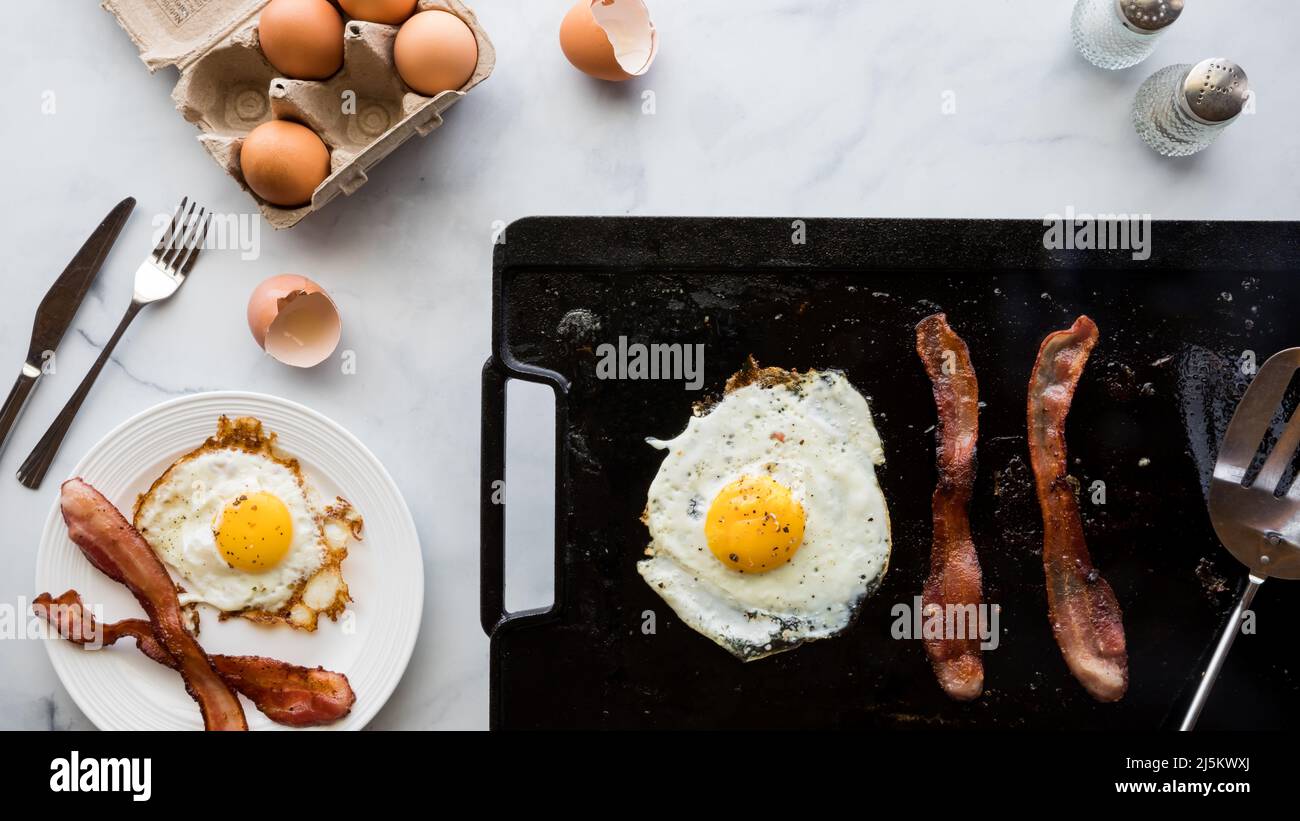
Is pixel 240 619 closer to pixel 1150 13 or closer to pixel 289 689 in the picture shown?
pixel 289 689

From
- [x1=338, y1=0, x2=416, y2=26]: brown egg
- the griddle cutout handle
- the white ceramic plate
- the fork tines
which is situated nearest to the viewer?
the griddle cutout handle

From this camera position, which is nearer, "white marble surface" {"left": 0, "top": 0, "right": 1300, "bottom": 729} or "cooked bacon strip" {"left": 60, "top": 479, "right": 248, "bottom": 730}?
"cooked bacon strip" {"left": 60, "top": 479, "right": 248, "bottom": 730}

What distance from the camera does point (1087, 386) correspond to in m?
2.34

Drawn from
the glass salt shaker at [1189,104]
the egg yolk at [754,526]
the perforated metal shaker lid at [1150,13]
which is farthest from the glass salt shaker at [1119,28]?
the egg yolk at [754,526]

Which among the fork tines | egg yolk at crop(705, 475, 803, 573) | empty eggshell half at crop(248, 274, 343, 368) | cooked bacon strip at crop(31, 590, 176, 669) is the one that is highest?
the fork tines

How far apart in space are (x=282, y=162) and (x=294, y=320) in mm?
416

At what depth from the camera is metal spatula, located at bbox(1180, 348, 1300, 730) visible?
2295mm

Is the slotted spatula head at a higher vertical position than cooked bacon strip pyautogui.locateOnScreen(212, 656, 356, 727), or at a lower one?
higher

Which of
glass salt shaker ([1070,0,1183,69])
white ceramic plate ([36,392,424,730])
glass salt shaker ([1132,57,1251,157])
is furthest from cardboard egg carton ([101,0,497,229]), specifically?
glass salt shaker ([1132,57,1251,157])

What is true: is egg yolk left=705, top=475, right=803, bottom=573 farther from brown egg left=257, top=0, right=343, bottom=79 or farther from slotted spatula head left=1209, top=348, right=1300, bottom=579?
brown egg left=257, top=0, right=343, bottom=79

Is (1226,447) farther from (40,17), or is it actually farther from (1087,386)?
(40,17)

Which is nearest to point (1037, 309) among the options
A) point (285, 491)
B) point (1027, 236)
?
point (1027, 236)

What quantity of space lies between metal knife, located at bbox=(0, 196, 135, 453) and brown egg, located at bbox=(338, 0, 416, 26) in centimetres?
86
